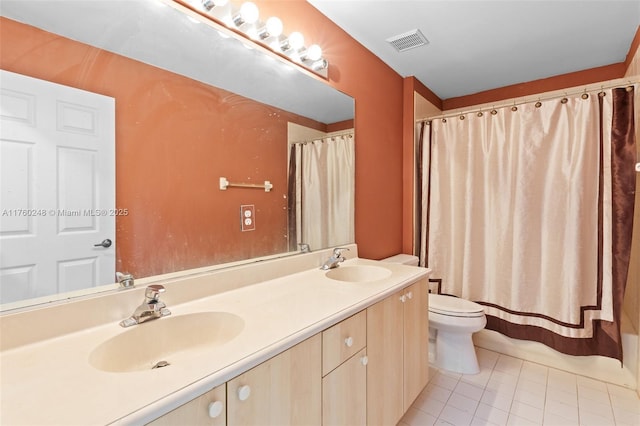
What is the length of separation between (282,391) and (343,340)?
0.95 feet

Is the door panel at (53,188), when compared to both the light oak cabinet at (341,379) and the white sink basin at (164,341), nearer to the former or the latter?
the white sink basin at (164,341)

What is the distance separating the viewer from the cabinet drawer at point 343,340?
0.96 m

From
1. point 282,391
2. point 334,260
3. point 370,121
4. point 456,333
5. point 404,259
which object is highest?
point 370,121

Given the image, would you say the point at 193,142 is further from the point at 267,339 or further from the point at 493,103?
the point at 493,103

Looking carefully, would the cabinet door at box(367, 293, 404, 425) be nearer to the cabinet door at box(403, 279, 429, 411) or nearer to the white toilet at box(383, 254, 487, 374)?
the cabinet door at box(403, 279, 429, 411)

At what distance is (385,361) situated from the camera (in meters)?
1.28

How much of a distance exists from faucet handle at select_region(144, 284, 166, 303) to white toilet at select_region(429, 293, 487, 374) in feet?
5.78

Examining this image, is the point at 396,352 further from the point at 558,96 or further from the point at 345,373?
the point at 558,96

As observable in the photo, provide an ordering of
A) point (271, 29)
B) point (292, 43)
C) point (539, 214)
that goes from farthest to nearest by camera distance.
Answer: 1. point (539, 214)
2. point (292, 43)
3. point (271, 29)

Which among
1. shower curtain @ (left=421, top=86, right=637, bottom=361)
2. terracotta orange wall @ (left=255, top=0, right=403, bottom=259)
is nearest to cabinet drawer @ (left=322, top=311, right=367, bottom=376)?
terracotta orange wall @ (left=255, top=0, right=403, bottom=259)

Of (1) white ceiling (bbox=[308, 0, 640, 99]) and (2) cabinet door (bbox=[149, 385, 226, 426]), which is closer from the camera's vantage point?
(2) cabinet door (bbox=[149, 385, 226, 426])

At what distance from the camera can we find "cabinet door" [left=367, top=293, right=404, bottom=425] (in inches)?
46.9

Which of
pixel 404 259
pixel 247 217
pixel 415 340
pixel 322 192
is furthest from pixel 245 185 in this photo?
pixel 404 259

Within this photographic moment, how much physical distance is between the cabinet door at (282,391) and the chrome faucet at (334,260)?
0.73m
